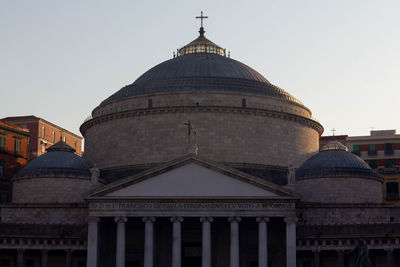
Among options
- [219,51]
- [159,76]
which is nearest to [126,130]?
[159,76]

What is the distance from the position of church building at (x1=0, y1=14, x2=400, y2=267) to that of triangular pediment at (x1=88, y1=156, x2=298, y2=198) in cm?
8

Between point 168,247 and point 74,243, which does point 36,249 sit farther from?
point 168,247

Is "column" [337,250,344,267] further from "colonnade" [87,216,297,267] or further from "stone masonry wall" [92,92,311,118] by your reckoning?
"stone masonry wall" [92,92,311,118]

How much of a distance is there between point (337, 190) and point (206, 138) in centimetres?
1256

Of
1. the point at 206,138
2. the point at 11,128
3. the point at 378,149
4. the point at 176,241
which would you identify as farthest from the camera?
the point at 378,149

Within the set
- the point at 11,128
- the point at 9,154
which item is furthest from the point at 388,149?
the point at 9,154

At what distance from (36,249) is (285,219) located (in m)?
20.0

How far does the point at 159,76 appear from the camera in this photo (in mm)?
73438

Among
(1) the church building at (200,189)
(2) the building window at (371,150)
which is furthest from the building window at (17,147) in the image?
(2) the building window at (371,150)

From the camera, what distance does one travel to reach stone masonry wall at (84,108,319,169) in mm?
66125

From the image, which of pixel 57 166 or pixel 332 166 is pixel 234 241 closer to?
pixel 332 166

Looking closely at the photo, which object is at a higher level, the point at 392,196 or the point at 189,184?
the point at 392,196

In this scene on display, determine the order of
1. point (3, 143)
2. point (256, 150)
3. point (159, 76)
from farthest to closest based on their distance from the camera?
point (3, 143), point (159, 76), point (256, 150)

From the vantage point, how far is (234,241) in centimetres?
5512
